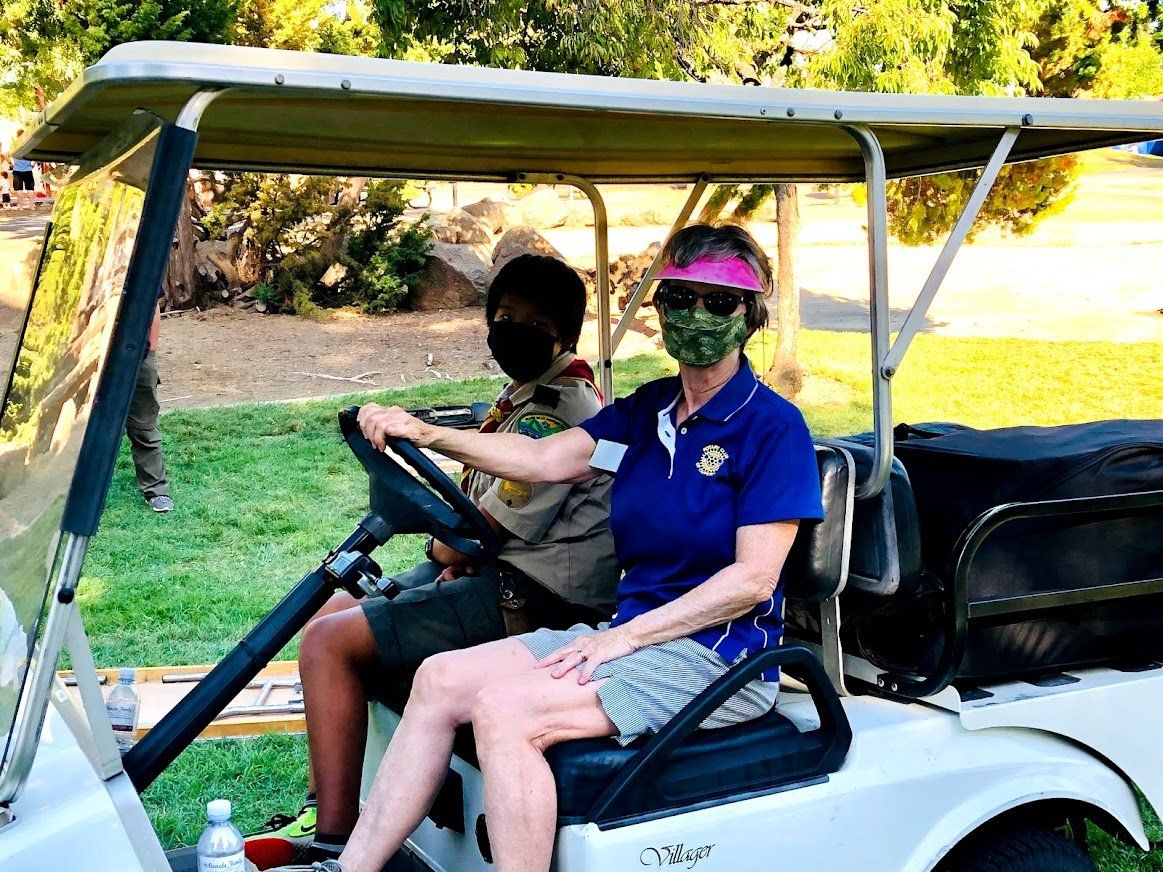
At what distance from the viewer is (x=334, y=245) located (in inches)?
552

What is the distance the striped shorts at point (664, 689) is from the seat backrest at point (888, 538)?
32cm

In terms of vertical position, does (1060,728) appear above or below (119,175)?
below

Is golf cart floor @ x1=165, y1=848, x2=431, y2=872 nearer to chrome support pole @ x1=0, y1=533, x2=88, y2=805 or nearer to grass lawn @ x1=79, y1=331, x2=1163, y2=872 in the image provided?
chrome support pole @ x1=0, y1=533, x2=88, y2=805

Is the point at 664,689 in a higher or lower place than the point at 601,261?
lower

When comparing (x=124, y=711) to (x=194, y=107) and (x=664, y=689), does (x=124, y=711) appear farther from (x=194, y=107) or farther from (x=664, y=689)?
(x=194, y=107)

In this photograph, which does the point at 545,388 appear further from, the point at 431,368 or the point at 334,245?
the point at 334,245

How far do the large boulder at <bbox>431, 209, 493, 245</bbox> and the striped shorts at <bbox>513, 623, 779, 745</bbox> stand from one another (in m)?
13.1

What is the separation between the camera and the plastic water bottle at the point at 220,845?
1873 mm

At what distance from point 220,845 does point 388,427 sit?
2.96 ft

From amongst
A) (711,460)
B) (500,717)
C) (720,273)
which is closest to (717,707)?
(500,717)

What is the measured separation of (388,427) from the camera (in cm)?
247

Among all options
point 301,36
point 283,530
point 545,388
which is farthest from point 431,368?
point 545,388

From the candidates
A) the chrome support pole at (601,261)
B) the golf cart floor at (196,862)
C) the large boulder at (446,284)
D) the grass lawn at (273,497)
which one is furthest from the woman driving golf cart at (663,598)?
the large boulder at (446,284)

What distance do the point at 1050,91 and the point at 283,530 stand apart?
27.4 feet
